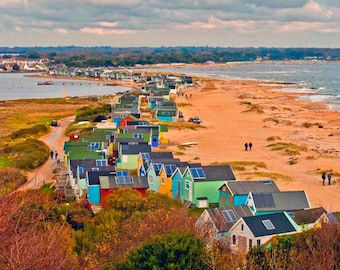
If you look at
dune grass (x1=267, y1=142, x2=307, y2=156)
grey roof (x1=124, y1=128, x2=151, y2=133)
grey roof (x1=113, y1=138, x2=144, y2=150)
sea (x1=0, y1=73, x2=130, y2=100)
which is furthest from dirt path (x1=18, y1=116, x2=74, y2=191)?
sea (x1=0, y1=73, x2=130, y2=100)

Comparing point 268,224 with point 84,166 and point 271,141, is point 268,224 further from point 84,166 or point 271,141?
point 271,141

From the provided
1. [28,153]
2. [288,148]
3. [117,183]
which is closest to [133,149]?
[117,183]

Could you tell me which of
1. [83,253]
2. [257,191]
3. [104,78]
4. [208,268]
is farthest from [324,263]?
[104,78]

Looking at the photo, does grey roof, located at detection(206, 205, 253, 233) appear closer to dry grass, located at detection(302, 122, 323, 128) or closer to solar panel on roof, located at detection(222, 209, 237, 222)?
solar panel on roof, located at detection(222, 209, 237, 222)

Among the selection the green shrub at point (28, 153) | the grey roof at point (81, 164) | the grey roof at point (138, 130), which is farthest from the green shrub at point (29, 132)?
the grey roof at point (81, 164)

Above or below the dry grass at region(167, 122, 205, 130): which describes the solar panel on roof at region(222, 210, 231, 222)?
above

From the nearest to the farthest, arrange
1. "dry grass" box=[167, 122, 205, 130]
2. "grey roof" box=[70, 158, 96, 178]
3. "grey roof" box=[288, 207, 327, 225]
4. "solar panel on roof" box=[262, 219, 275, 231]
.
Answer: "solar panel on roof" box=[262, 219, 275, 231] → "grey roof" box=[288, 207, 327, 225] → "grey roof" box=[70, 158, 96, 178] → "dry grass" box=[167, 122, 205, 130]
